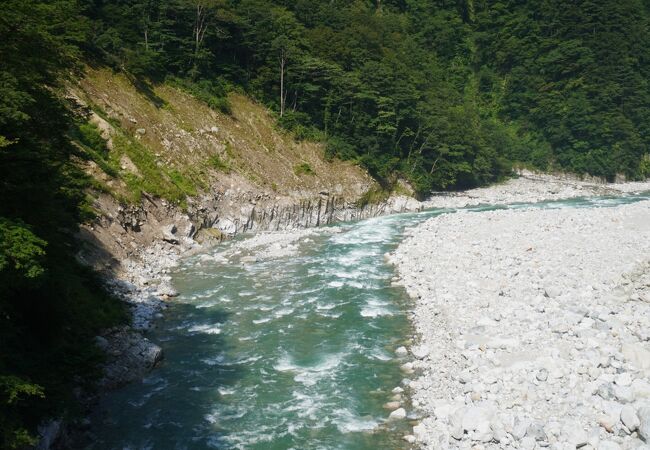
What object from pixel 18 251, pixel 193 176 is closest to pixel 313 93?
pixel 193 176

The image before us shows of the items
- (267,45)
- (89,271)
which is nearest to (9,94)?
(89,271)

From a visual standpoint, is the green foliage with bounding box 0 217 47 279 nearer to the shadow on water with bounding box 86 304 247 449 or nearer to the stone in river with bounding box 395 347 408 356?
the shadow on water with bounding box 86 304 247 449

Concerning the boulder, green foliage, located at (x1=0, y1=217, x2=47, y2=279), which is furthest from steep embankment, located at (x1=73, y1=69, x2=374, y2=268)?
green foliage, located at (x1=0, y1=217, x2=47, y2=279)

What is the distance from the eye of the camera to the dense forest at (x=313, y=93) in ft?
22.3

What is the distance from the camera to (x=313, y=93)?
3950 centimetres

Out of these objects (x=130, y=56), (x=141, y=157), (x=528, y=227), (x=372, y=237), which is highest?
(x=130, y=56)

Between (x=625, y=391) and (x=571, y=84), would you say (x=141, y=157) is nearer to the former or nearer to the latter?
(x=625, y=391)

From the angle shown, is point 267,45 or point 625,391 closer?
point 625,391

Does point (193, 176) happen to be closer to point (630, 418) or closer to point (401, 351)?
point (401, 351)

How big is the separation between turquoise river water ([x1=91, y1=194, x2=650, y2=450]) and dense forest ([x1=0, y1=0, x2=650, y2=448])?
208cm

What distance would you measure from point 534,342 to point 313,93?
3361 cm

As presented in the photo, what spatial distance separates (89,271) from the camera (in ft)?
45.6

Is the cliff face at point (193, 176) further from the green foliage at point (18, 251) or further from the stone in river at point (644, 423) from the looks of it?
the stone in river at point (644, 423)

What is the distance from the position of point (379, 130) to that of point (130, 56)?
71.8 ft
